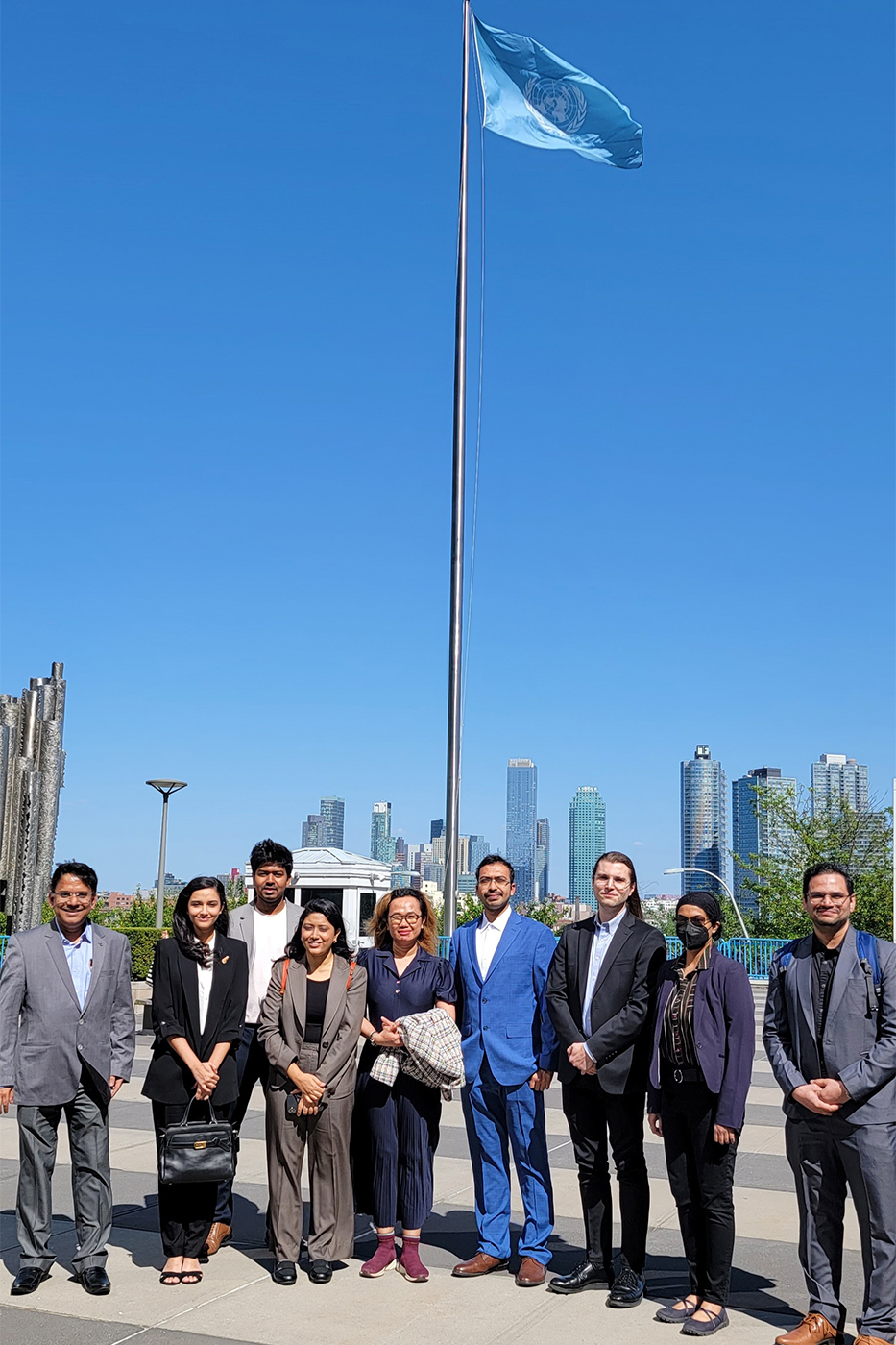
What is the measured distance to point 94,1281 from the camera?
232 inches

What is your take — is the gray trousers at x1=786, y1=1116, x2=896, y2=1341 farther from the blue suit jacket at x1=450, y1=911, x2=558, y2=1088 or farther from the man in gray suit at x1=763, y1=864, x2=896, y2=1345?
the blue suit jacket at x1=450, y1=911, x2=558, y2=1088

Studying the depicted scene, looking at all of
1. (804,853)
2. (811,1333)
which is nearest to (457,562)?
(811,1333)

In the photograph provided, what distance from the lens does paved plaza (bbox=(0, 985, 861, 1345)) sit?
5.32m

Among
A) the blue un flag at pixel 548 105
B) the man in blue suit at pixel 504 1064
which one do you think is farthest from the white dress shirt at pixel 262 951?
the blue un flag at pixel 548 105

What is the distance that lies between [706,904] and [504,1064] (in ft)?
4.45

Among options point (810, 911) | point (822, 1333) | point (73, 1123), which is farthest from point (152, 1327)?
point (810, 911)

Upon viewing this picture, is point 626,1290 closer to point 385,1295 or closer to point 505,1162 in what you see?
point 505,1162

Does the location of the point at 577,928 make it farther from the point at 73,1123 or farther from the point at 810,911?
the point at 73,1123

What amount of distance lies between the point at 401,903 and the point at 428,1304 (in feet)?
6.06

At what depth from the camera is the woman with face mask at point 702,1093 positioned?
550 centimetres

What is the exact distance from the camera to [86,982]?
20.9ft

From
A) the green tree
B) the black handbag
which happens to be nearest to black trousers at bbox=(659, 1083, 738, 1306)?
the black handbag

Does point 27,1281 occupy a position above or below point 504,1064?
below

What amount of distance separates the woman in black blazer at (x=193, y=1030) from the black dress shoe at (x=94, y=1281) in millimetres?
300
